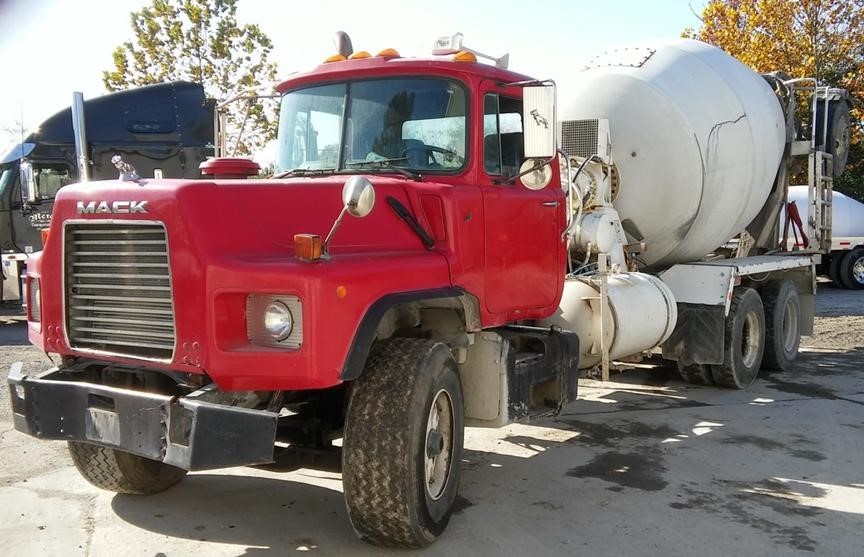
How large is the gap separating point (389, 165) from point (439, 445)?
65.1 inches

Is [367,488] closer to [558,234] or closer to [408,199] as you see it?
[408,199]

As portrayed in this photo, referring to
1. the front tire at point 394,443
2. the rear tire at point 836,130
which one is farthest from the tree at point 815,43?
the front tire at point 394,443

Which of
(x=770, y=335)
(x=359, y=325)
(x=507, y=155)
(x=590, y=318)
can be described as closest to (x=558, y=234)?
(x=507, y=155)

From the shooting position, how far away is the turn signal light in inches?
149

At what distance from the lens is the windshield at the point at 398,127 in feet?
16.1

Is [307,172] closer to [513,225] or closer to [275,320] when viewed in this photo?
[513,225]

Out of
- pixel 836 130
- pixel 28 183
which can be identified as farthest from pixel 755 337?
pixel 28 183

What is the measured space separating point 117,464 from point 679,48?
23.4 feet

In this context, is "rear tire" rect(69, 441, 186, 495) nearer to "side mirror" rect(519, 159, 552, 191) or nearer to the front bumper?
the front bumper

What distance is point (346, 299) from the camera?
3.80 metres

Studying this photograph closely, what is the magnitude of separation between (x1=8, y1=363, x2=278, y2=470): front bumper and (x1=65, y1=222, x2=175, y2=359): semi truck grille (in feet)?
0.87

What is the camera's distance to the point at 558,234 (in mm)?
5828

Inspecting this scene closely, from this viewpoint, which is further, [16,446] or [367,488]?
[16,446]

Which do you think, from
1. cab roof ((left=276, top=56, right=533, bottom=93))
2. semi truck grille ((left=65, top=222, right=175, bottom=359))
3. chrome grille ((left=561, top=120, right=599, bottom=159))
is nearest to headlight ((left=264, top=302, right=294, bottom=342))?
semi truck grille ((left=65, top=222, right=175, bottom=359))
